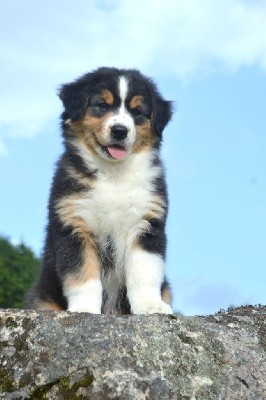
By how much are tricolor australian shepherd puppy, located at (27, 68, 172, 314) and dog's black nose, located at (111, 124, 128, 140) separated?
1cm

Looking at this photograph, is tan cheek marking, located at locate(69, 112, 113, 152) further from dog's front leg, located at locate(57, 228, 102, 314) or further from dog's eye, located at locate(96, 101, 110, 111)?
dog's front leg, located at locate(57, 228, 102, 314)

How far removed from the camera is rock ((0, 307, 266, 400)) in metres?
5.82

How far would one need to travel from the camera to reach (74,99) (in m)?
8.71

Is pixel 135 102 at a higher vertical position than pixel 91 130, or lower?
higher

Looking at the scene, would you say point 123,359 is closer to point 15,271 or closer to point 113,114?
point 113,114

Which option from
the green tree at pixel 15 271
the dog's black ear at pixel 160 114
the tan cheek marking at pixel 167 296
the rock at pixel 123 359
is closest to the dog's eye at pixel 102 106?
the dog's black ear at pixel 160 114

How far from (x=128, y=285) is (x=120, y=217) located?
0.70 metres

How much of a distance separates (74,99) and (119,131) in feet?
2.64

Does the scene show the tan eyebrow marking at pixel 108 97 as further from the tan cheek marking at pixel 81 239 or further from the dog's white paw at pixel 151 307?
the dog's white paw at pixel 151 307

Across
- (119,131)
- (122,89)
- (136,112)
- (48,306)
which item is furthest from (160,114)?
(48,306)

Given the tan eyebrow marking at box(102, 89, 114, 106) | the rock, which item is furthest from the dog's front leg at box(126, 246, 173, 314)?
the tan eyebrow marking at box(102, 89, 114, 106)

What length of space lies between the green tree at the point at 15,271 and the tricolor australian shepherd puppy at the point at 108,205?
74.9 feet

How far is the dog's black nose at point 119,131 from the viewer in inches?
322

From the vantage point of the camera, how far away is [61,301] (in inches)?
330
